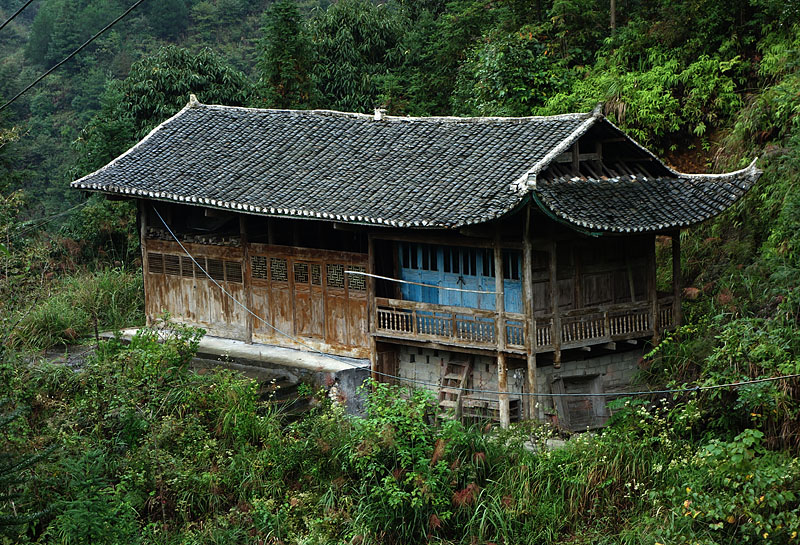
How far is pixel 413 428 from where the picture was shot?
45.4 ft

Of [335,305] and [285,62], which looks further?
[285,62]

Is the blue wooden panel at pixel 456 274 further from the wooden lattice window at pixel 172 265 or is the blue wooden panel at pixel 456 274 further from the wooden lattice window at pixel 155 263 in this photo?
the wooden lattice window at pixel 155 263

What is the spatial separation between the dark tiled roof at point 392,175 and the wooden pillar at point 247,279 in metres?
0.99

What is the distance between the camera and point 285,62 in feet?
93.2

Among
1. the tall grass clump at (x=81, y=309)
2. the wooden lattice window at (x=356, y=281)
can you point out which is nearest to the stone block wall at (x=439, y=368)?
the wooden lattice window at (x=356, y=281)

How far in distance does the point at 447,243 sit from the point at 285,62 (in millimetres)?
13952

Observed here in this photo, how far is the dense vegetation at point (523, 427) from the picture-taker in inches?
506

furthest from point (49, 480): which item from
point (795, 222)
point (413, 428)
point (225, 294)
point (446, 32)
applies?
point (446, 32)

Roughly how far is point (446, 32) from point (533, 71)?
21.0ft

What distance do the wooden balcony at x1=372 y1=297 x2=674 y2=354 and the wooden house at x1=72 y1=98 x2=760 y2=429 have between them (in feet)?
0.09

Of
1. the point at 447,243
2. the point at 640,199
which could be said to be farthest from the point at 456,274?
the point at 640,199

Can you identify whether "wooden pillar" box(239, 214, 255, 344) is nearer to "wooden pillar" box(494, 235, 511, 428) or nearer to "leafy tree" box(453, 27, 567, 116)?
"wooden pillar" box(494, 235, 511, 428)

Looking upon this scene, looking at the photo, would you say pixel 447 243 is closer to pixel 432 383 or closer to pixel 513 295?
pixel 513 295

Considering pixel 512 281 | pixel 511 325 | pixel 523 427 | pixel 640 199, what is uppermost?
pixel 640 199
